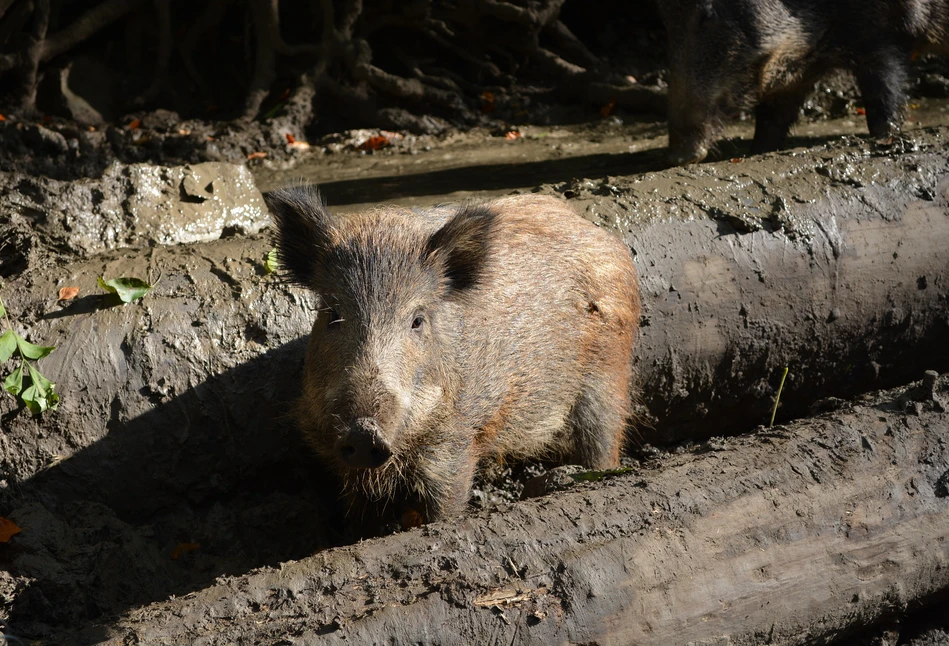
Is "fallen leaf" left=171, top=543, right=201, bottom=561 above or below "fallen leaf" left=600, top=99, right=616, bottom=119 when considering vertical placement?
below

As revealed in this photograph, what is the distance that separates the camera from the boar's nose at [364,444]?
315cm

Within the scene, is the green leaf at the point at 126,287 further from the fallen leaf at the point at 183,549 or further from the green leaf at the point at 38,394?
the fallen leaf at the point at 183,549

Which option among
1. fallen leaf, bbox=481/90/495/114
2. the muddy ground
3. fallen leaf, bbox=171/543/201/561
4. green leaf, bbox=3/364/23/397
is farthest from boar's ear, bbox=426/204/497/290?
fallen leaf, bbox=481/90/495/114

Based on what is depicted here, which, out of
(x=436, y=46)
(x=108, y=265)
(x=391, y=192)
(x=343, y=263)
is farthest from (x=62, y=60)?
(x=343, y=263)

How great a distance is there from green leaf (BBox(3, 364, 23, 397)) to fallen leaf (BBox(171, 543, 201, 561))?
922 mm

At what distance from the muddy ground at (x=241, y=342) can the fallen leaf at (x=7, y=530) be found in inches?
1.3

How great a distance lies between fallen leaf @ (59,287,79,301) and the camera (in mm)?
4215

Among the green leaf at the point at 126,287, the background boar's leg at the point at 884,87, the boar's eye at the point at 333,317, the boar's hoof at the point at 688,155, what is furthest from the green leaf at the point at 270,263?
the background boar's leg at the point at 884,87

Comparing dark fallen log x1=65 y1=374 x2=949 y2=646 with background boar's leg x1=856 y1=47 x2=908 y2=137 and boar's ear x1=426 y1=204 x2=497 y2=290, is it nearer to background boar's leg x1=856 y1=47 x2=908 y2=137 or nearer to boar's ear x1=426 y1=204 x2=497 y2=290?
boar's ear x1=426 y1=204 x2=497 y2=290

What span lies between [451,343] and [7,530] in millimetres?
1825

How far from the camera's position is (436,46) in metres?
10.0

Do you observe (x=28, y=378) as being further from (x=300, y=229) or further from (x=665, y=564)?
(x=665, y=564)

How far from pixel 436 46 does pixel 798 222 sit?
586cm

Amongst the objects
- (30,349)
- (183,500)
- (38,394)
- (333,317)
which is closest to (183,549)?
(183,500)
